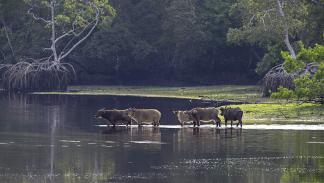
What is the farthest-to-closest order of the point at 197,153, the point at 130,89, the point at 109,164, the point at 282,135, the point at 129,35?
the point at 129,35 → the point at 130,89 → the point at 282,135 → the point at 197,153 → the point at 109,164

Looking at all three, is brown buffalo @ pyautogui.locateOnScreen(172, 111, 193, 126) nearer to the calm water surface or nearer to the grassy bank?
the calm water surface

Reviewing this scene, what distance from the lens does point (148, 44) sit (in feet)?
292

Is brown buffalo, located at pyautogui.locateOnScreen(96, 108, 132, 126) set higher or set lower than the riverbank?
higher

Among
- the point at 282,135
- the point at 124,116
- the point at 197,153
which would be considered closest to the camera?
the point at 197,153

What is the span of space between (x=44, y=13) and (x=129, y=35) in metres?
9.72

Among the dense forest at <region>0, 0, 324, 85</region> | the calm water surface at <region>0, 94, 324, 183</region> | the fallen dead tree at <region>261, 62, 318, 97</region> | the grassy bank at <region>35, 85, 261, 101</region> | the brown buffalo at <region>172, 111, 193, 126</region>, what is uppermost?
the dense forest at <region>0, 0, 324, 85</region>

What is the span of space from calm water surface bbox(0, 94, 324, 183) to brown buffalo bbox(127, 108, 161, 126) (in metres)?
0.79

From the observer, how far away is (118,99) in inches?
2490

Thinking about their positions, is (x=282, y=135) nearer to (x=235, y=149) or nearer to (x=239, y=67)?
(x=235, y=149)

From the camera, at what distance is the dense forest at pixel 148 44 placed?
85.2 m

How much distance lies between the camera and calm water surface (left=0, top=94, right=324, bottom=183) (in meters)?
25.0

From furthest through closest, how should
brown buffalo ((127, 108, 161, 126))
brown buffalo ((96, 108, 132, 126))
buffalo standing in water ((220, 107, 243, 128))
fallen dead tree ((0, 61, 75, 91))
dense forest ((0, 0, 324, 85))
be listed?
dense forest ((0, 0, 324, 85)) < fallen dead tree ((0, 61, 75, 91)) < brown buffalo ((96, 108, 132, 126)) < brown buffalo ((127, 108, 161, 126)) < buffalo standing in water ((220, 107, 243, 128))

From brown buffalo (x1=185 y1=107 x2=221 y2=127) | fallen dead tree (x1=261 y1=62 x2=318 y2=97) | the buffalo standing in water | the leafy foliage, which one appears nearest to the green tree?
fallen dead tree (x1=261 y1=62 x2=318 y2=97)

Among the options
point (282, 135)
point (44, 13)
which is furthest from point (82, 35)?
point (282, 135)
